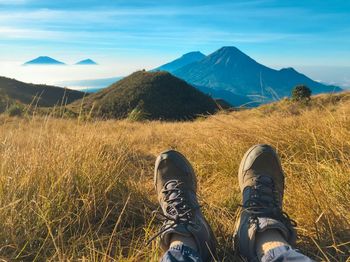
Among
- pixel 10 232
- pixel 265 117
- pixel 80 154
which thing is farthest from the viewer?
pixel 265 117

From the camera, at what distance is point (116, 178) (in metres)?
2.57

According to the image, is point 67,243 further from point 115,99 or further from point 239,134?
point 115,99

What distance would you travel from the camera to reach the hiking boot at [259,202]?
5.94ft

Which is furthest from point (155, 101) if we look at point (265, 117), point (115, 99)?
point (265, 117)

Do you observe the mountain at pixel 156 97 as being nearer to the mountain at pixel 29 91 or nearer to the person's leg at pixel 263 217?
the mountain at pixel 29 91

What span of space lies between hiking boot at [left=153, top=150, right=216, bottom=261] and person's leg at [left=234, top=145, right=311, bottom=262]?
192 millimetres

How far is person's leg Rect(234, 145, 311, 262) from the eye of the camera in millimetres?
1688

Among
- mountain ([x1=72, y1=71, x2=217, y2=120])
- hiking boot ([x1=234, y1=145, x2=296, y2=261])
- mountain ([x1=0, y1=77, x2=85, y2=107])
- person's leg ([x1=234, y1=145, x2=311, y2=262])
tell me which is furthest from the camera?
mountain ([x1=0, y1=77, x2=85, y2=107])

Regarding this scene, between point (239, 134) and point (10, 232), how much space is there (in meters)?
2.33

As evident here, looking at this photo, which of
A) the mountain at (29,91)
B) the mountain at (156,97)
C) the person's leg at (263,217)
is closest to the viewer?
the person's leg at (263,217)

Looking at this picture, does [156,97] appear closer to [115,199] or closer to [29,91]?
[29,91]

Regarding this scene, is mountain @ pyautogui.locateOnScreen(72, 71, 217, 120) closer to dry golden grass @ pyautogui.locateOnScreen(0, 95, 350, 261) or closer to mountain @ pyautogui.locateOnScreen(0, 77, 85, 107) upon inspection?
mountain @ pyautogui.locateOnScreen(0, 77, 85, 107)

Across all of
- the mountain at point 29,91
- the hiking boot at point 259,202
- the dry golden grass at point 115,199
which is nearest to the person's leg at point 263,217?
the hiking boot at point 259,202

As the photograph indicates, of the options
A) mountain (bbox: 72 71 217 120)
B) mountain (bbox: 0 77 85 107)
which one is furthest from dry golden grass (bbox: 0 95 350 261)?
mountain (bbox: 0 77 85 107)
